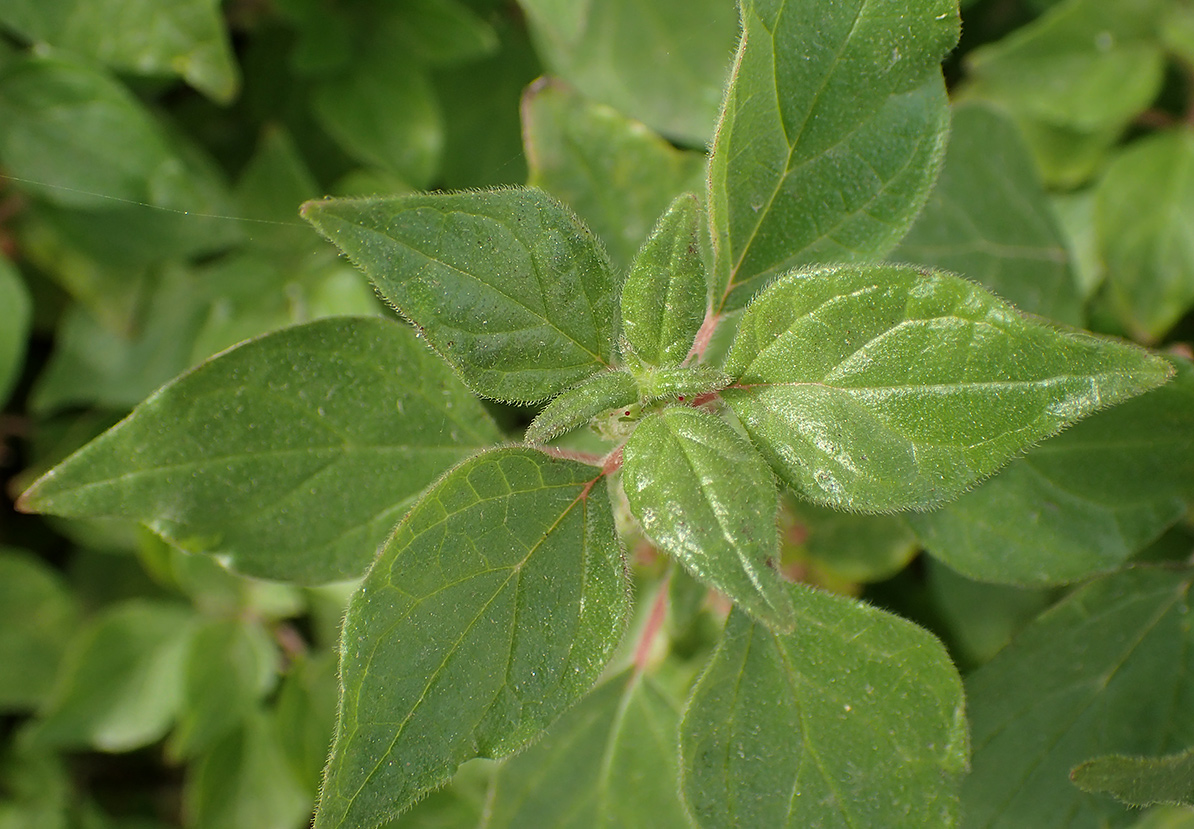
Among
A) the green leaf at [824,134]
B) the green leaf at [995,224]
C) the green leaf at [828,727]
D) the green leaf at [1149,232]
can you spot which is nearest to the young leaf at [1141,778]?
the green leaf at [828,727]

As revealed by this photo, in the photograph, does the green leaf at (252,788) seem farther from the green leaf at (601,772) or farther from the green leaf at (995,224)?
the green leaf at (995,224)

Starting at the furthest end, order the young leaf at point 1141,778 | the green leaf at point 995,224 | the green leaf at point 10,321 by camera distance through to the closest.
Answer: the green leaf at point 10,321, the green leaf at point 995,224, the young leaf at point 1141,778

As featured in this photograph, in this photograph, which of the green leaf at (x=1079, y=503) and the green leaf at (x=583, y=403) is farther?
the green leaf at (x=1079, y=503)

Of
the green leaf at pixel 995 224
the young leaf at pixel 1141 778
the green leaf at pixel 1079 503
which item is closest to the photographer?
the young leaf at pixel 1141 778

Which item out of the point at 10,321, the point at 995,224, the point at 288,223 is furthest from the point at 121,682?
the point at 995,224

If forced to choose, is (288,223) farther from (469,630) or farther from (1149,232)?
A: (1149,232)
